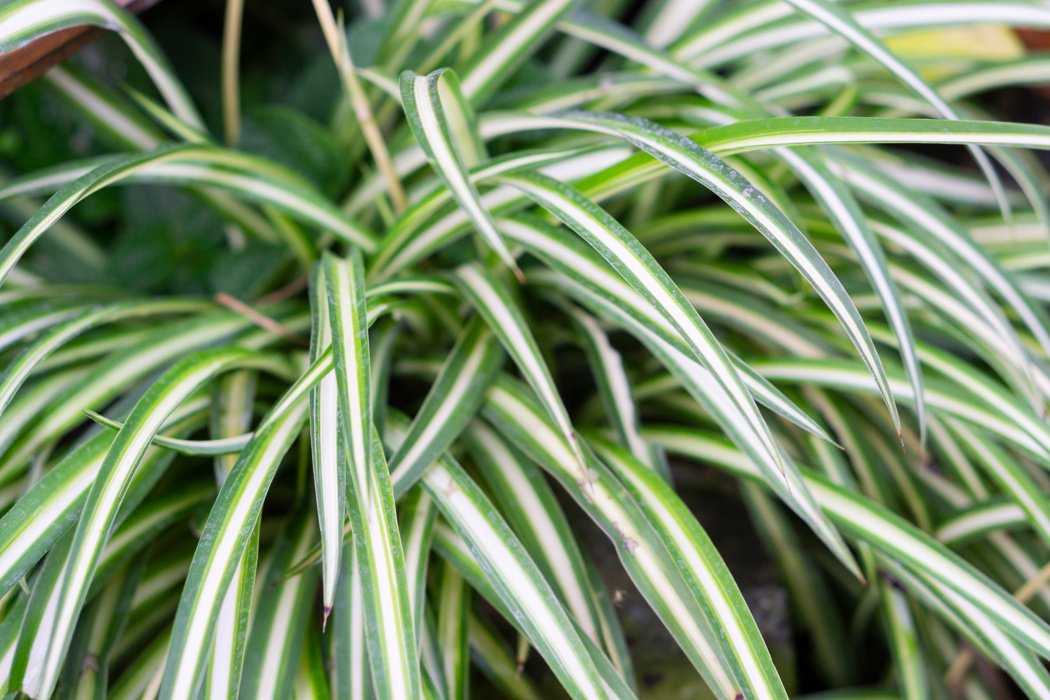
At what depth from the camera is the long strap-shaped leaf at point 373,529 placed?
39 cm

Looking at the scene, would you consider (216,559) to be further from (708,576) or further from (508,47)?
(508,47)

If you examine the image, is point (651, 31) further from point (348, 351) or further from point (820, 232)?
point (348, 351)

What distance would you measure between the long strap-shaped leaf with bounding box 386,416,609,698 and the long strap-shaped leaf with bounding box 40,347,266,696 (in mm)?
187

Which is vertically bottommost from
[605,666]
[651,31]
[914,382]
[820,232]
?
[605,666]

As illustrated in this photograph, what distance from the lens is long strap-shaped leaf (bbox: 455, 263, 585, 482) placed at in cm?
47

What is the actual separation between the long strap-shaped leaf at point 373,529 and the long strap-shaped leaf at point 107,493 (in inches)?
5.0

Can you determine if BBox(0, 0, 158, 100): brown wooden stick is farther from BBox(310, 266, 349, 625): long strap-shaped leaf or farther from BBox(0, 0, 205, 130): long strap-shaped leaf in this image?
BBox(310, 266, 349, 625): long strap-shaped leaf

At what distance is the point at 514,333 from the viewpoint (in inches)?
20.2

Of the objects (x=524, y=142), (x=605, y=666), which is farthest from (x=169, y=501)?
(x=524, y=142)

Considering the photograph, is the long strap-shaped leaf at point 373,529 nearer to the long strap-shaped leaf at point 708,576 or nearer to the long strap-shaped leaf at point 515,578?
the long strap-shaped leaf at point 515,578

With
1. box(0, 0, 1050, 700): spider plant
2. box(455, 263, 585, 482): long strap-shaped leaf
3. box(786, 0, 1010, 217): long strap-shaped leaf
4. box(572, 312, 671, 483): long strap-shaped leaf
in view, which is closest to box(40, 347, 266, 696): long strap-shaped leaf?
box(0, 0, 1050, 700): spider plant

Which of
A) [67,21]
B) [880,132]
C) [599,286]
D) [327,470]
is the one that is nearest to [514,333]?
[599,286]

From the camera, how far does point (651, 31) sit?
32.6 inches

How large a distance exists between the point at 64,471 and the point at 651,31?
0.78 m
